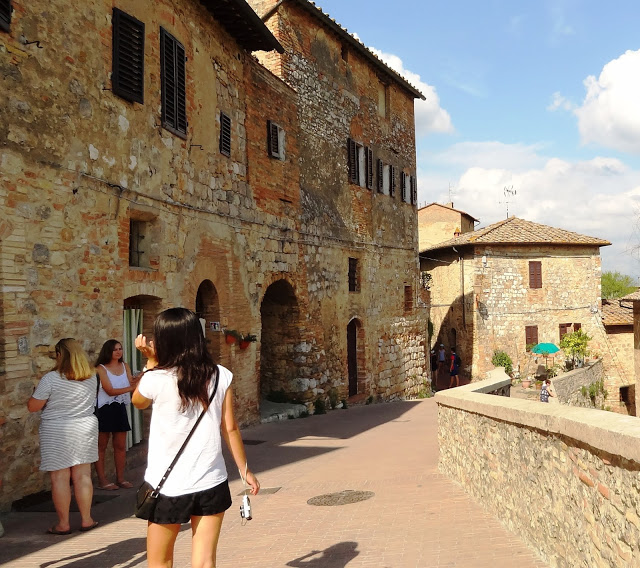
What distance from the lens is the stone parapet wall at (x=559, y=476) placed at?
12.4 ft

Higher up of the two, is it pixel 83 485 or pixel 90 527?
A: pixel 83 485

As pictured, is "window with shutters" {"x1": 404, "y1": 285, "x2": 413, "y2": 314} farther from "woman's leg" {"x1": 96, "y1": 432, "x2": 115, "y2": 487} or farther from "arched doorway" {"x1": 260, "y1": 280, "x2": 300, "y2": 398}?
"woman's leg" {"x1": 96, "y1": 432, "x2": 115, "y2": 487}

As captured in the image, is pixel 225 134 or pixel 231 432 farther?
pixel 225 134

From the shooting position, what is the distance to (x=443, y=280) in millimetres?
32219

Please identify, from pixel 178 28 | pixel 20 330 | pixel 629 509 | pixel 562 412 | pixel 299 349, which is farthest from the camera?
pixel 299 349

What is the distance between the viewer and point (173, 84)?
34.1 feet

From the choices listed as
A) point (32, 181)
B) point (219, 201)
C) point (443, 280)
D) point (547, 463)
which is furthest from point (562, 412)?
point (443, 280)

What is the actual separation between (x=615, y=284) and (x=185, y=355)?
6490 centimetres

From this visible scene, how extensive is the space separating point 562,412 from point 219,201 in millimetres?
8588

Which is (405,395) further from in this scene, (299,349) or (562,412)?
(562,412)

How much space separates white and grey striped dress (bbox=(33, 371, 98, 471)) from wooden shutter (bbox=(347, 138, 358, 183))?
45.1 feet

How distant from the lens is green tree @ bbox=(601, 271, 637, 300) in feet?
197

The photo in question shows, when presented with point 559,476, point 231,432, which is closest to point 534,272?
point 559,476

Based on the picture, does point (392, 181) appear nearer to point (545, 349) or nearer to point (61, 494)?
point (545, 349)
